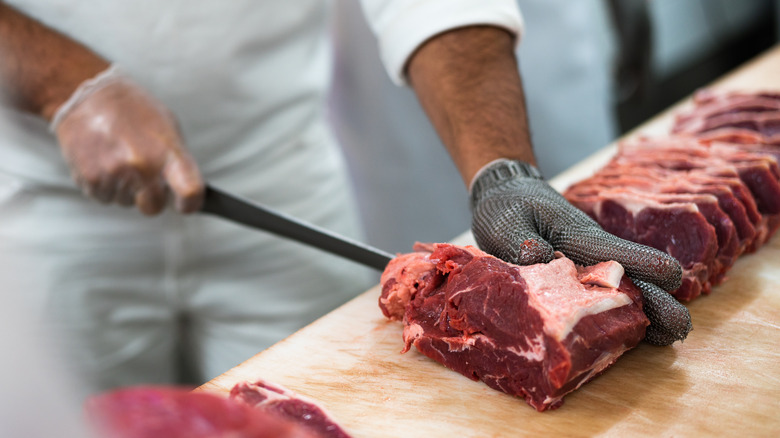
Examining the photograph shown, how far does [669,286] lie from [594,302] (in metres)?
0.26

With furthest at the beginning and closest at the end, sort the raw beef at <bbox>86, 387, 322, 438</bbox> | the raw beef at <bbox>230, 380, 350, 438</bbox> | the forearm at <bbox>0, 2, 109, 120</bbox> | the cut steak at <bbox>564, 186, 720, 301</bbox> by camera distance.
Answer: the forearm at <bbox>0, 2, 109, 120</bbox>
the cut steak at <bbox>564, 186, 720, 301</bbox>
the raw beef at <bbox>230, 380, 350, 438</bbox>
the raw beef at <bbox>86, 387, 322, 438</bbox>

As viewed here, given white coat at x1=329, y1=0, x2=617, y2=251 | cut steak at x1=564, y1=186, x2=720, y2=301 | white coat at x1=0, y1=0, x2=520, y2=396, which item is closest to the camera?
cut steak at x1=564, y1=186, x2=720, y2=301

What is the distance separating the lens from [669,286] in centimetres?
172

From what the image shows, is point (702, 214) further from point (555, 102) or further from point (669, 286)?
point (555, 102)

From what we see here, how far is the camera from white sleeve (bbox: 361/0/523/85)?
239 cm

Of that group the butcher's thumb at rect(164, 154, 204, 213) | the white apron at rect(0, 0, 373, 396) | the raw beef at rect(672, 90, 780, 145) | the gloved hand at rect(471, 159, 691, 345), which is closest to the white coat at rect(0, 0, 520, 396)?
the white apron at rect(0, 0, 373, 396)

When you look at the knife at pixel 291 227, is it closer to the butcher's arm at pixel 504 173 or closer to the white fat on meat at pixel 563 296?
the butcher's arm at pixel 504 173

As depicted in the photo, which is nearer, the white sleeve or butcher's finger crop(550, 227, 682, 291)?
butcher's finger crop(550, 227, 682, 291)

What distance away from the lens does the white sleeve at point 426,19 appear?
239 cm

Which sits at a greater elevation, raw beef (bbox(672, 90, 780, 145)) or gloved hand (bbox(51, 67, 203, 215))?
gloved hand (bbox(51, 67, 203, 215))

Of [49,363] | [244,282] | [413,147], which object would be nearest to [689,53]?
[413,147]

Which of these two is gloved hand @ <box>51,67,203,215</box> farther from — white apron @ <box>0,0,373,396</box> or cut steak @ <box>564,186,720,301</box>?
cut steak @ <box>564,186,720,301</box>

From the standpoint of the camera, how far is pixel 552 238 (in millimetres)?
1879

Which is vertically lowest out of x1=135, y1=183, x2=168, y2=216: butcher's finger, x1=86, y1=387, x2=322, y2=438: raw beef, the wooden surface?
the wooden surface
